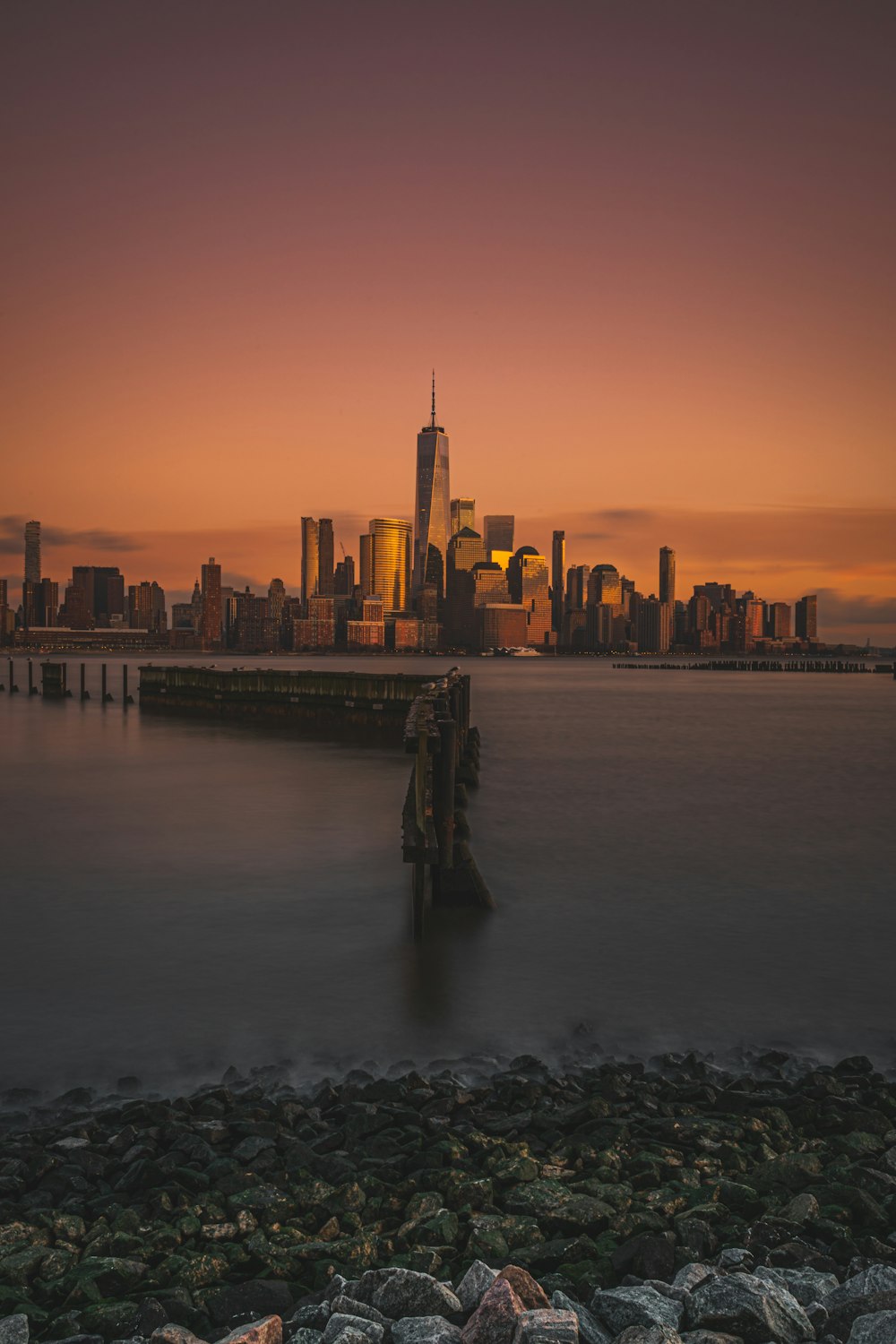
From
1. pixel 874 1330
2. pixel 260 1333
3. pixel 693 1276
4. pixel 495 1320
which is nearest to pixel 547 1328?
pixel 495 1320

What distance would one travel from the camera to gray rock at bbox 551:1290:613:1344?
4.15m

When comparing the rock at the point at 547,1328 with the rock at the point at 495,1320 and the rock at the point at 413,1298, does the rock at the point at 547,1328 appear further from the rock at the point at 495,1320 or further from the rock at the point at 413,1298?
the rock at the point at 413,1298

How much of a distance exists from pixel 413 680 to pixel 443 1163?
3615cm

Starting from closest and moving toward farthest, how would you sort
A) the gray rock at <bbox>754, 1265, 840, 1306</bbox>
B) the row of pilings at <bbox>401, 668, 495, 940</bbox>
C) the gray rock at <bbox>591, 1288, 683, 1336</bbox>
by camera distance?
the gray rock at <bbox>591, 1288, 683, 1336</bbox>, the gray rock at <bbox>754, 1265, 840, 1306</bbox>, the row of pilings at <bbox>401, 668, 495, 940</bbox>

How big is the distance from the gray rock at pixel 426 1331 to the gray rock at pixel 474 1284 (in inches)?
7.8

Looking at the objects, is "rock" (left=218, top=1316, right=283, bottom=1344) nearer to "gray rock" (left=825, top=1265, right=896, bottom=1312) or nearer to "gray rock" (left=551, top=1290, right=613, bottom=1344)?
"gray rock" (left=551, top=1290, right=613, bottom=1344)

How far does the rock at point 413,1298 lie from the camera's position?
4.38 metres

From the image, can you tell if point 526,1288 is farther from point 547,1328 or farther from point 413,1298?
point 413,1298

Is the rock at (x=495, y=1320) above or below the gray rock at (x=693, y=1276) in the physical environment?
above

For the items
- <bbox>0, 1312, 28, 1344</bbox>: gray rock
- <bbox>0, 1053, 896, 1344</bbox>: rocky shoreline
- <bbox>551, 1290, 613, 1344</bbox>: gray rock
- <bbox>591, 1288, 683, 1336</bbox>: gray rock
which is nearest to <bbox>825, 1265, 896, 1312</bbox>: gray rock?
<bbox>0, 1053, 896, 1344</bbox>: rocky shoreline

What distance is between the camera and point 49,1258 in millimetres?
4949

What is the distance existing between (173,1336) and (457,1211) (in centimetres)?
184

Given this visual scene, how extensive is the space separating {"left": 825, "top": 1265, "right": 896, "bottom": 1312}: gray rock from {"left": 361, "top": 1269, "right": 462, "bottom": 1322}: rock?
1.72 metres

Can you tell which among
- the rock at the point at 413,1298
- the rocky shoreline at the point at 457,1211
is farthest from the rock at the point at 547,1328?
the rock at the point at 413,1298
